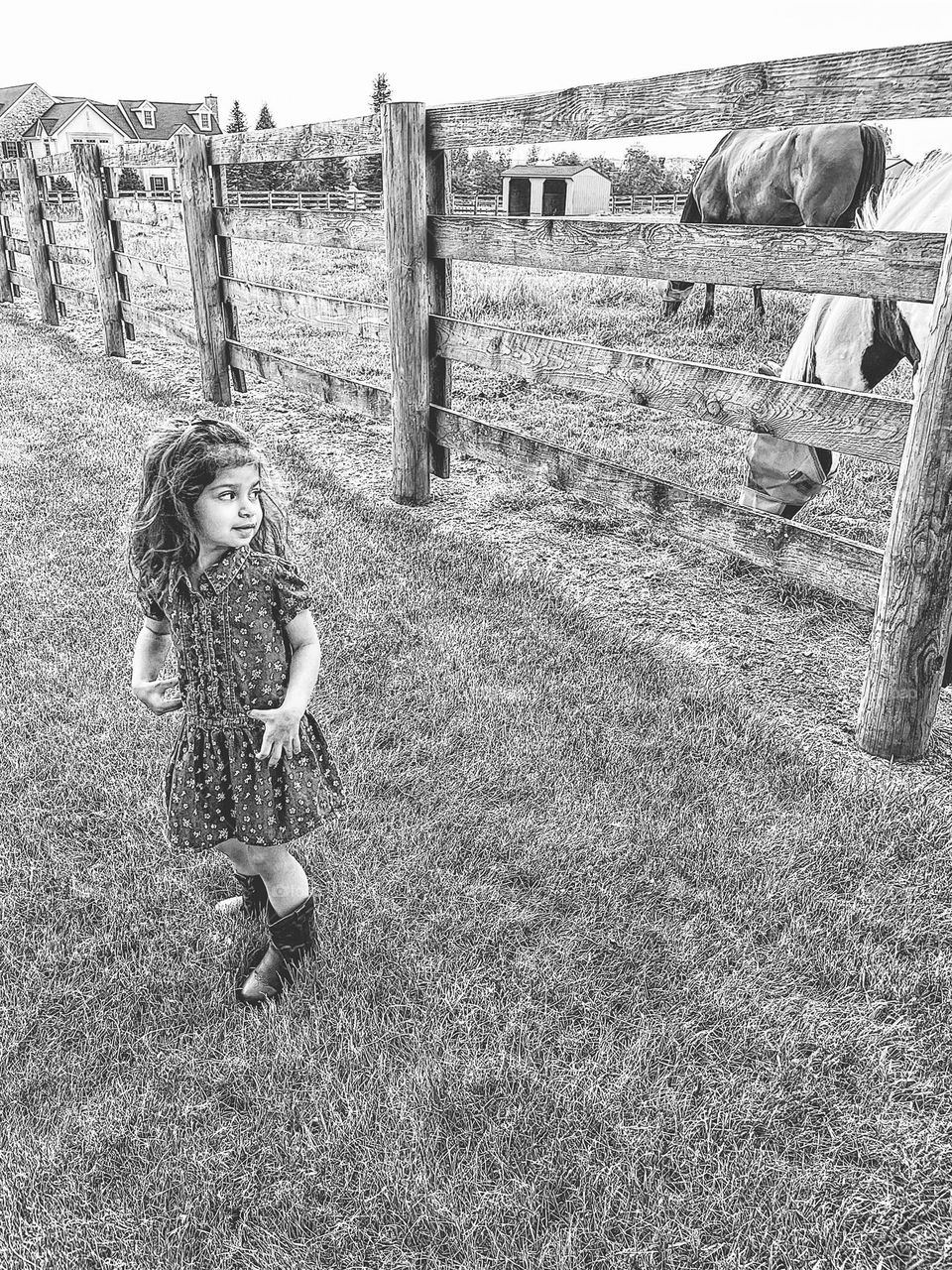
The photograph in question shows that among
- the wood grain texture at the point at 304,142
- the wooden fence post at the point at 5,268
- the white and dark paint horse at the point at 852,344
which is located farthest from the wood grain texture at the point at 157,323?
the white and dark paint horse at the point at 852,344

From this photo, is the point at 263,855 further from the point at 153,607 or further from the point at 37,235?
the point at 37,235

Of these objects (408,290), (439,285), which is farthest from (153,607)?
(439,285)

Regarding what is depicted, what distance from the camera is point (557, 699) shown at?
11.0 feet

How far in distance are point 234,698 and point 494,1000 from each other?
949mm

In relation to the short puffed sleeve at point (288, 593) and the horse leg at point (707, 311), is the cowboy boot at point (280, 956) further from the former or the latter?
the horse leg at point (707, 311)

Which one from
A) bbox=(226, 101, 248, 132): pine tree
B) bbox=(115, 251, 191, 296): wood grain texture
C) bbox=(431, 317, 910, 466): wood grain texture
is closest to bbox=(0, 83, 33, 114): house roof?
bbox=(226, 101, 248, 132): pine tree

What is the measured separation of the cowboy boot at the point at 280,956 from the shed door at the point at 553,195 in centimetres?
4885

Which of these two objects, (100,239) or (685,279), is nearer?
(685,279)

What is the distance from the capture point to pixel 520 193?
44.8 metres

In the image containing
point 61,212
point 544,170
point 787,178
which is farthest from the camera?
point 544,170

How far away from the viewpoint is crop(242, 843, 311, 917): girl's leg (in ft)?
6.86

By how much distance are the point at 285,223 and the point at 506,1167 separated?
616cm

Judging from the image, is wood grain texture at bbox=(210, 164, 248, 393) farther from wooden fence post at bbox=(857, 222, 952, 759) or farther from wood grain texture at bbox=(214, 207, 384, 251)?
wooden fence post at bbox=(857, 222, 952, 759)

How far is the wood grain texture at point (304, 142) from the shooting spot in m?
5.07
